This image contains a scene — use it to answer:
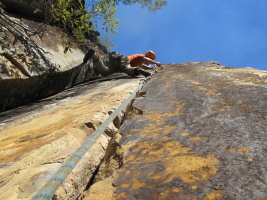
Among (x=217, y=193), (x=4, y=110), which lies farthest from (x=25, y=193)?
(x=4, y=110)

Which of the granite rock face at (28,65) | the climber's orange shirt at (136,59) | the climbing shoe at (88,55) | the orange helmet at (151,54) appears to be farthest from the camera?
the orange helmet at (151,54)

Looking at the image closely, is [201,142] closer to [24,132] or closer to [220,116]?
[220,116]

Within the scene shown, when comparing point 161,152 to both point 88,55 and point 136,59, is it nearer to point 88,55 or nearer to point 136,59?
point 88,55

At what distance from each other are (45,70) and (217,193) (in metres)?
4.05

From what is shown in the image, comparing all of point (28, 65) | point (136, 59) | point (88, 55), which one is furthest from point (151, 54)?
point (28, 65)

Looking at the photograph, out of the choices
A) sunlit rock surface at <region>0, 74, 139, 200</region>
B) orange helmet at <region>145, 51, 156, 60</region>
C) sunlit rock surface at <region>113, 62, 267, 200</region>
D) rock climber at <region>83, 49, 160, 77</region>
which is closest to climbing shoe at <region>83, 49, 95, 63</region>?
rock climber at <region>83, 49, 160, 77</region>

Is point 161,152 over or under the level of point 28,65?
under

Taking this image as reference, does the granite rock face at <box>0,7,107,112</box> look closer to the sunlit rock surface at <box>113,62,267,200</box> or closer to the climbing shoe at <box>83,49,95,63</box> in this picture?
the climbing shoe at <box>83,49,95,63</box>

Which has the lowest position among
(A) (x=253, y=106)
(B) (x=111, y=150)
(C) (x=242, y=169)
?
(B) (x=111, y=150)

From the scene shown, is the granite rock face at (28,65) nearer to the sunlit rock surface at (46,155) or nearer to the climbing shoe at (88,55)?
the climbing shoe at (88,55)

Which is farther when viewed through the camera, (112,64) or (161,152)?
(112,64)

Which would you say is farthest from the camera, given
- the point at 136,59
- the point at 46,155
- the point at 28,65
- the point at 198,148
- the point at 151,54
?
the point at 151,54

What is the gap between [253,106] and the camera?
1.92m

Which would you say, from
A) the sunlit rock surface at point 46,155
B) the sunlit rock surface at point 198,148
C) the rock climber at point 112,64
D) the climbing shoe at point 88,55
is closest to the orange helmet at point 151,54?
the rock climber at point 112,64
